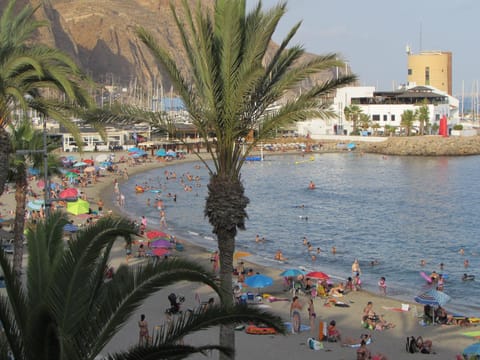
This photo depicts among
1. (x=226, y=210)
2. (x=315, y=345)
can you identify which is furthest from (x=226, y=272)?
(x=315, y=345)

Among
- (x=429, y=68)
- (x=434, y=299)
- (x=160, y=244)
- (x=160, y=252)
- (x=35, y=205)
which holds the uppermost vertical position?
(x=429, y=68)

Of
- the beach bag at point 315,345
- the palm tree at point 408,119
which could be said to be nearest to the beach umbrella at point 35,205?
the beach bag at point 315,345

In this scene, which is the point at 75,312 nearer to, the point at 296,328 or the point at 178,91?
the point at 178,91

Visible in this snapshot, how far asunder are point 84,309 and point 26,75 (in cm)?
508

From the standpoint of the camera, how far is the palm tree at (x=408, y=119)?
99.8 m

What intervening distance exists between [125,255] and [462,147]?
76.3 m

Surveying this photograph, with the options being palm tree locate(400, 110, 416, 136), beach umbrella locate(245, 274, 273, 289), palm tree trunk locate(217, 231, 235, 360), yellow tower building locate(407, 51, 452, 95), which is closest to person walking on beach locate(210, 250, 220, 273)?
beach umbrella locate(245, 274, 273, 289)

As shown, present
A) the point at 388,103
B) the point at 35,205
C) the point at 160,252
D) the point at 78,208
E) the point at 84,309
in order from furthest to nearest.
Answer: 1. the point at 388,103
2. the point at 35,205
3. the point at 78,208
4. the point at 160,252
5. the point at 84,309

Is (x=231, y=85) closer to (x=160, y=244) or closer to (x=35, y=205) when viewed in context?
(x=160, y=244)

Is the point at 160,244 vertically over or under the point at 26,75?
under

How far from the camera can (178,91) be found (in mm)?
10102

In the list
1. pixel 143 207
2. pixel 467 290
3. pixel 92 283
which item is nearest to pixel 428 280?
pixel 467 290

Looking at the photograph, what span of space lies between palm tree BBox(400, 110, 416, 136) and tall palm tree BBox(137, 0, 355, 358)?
92.4m

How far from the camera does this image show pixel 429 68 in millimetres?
146875
